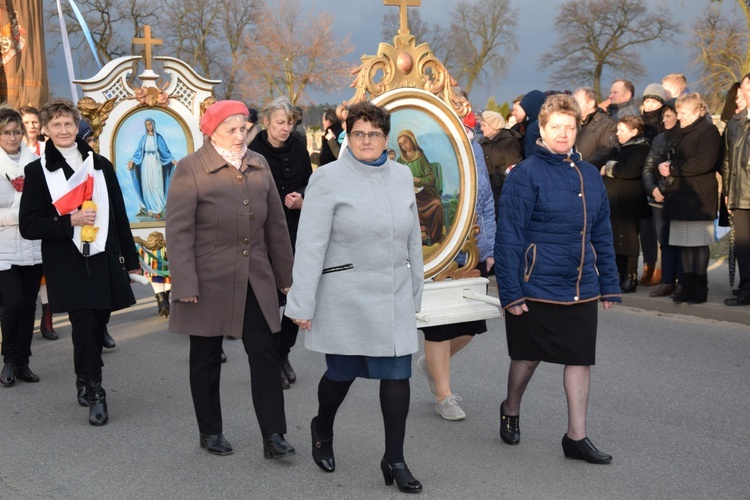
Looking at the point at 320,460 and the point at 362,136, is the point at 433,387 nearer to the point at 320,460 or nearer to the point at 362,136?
the point at 320,460

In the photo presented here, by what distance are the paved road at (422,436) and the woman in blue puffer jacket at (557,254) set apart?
1.41 ft

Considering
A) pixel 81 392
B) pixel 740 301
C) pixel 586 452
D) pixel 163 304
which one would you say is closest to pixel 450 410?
pixel 586 452

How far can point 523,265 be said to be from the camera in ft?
16.4

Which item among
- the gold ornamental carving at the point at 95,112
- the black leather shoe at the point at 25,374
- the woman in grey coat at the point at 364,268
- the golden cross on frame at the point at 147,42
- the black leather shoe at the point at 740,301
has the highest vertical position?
the golden cross on frame at the point at 147,42

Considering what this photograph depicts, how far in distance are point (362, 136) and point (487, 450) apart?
196 cm

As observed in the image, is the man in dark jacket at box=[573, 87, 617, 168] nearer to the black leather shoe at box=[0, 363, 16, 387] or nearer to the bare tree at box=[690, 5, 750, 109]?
the black leather shoe at box=[0, 363, 16, 387]

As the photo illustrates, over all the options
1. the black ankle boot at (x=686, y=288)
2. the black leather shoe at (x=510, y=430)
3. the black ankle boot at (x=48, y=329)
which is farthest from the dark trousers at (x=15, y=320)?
the black ankle boot at (x=686, y=288)

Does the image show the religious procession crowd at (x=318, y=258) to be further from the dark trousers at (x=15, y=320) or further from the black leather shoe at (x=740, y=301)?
the black leather shoe at (x=740, y=301)

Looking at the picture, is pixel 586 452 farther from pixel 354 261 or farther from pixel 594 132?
pixel 594 132

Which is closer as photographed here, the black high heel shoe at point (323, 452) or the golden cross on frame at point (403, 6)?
the black high heel shoe at point (323, 452)

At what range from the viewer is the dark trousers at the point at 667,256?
9.92m

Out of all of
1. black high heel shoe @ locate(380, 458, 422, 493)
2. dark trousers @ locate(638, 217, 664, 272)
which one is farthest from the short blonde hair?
dark trousers @ locate(638, 217, 664, 272)

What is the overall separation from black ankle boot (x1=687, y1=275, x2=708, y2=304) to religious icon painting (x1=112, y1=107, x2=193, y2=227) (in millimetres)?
5246

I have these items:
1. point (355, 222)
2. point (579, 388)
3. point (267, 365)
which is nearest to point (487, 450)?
point (579, 388)
